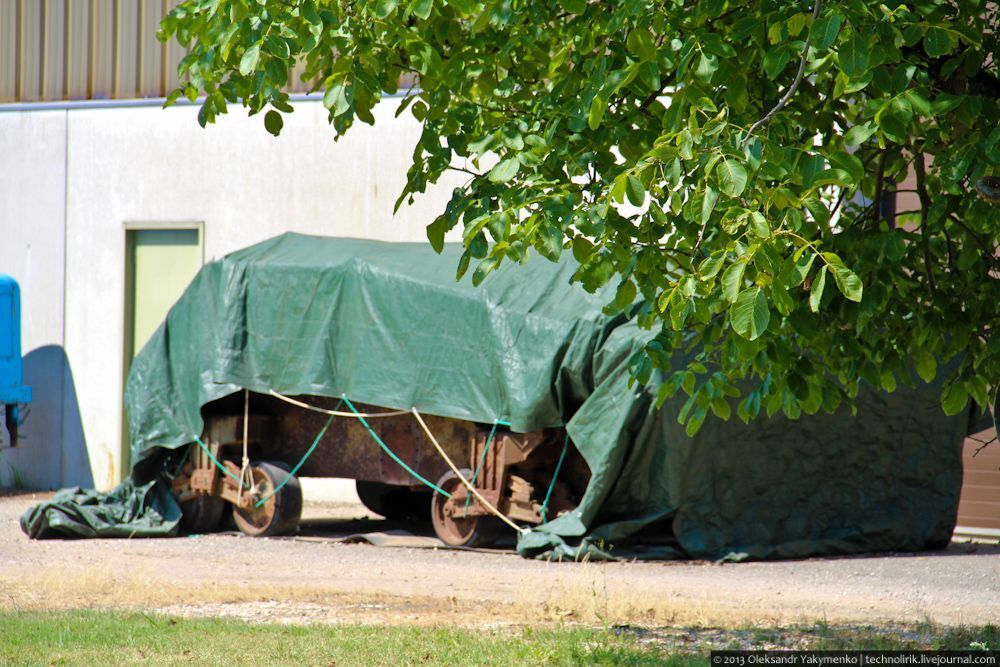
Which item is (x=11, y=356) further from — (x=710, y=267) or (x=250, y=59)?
(x=710, y=267)

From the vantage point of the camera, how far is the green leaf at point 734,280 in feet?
13.9

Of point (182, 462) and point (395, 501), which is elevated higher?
point (182, 462)

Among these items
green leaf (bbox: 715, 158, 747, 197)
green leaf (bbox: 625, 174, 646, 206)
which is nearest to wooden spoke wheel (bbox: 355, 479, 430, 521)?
green leaf (bbox: 625, 174, 646, 206)

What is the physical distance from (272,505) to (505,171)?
7775 mm

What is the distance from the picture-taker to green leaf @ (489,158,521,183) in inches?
213

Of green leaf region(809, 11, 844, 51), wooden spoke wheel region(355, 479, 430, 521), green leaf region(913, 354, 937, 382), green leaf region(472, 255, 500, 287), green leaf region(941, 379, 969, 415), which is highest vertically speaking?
green leaf region(809, 11, 844, 51)

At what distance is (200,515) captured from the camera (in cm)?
1310

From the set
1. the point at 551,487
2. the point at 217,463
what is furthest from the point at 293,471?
the point at 551,487

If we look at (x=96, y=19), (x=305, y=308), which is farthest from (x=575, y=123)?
(x=96, y=19)

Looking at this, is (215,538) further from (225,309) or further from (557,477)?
(557,477)

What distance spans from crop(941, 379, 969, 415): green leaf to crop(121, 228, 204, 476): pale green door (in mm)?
11687

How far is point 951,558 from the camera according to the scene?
1169cm

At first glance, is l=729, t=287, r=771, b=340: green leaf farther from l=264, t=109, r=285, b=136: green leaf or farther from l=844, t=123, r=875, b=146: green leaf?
l=264, t=109, r=285, b=136: green leaf

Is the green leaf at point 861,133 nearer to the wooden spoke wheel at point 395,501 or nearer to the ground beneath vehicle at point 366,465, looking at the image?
the ground beneath vehicle at point 366,465
